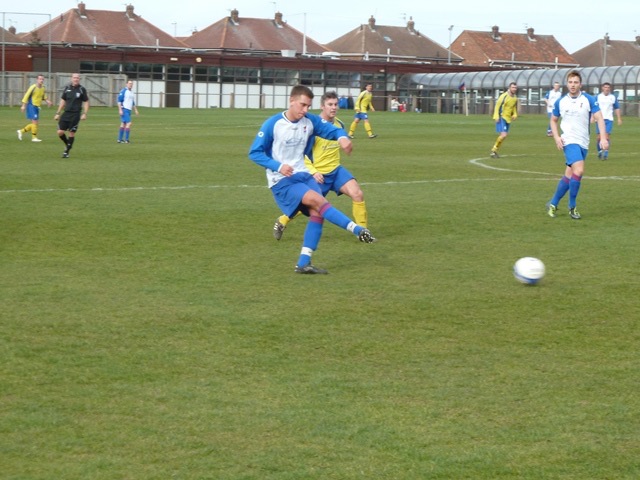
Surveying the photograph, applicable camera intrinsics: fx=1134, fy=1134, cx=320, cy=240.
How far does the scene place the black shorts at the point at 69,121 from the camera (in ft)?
88.2

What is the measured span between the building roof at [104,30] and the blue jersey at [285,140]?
89.2m

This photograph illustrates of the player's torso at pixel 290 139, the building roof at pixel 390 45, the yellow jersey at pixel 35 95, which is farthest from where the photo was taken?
the building roof at pixel 390 45

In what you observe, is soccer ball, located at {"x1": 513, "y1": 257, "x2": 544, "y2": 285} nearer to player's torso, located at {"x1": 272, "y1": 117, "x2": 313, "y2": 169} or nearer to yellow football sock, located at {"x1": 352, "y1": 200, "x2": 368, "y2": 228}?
player's torso, located at {"x1": 272, "y1": 117, "x2": 313, "y2": 169}

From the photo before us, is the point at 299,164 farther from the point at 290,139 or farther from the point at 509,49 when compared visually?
the point at 509,49

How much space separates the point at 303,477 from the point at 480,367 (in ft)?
7.70

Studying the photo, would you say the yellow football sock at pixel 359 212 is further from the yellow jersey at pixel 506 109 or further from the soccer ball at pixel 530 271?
the yellow jersey at pixel 506 109

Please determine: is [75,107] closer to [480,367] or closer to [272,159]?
[272,159]

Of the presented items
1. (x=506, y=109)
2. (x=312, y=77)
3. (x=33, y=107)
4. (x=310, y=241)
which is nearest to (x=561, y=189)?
(x=310, y=241)

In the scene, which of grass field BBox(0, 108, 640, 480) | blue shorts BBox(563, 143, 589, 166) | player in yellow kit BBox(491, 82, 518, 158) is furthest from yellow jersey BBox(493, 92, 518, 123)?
blue shorts BBox(563, 143, 589, 166)

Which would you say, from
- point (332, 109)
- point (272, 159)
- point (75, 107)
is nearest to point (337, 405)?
point (272, 159)

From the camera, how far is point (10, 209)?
15914 mm

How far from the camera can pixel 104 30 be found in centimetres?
10188

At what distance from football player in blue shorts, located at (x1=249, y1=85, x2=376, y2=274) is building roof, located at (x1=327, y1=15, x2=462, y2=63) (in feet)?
345

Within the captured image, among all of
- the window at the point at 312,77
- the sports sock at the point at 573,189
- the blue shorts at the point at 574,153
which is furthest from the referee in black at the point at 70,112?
the window at the point at 312,77
